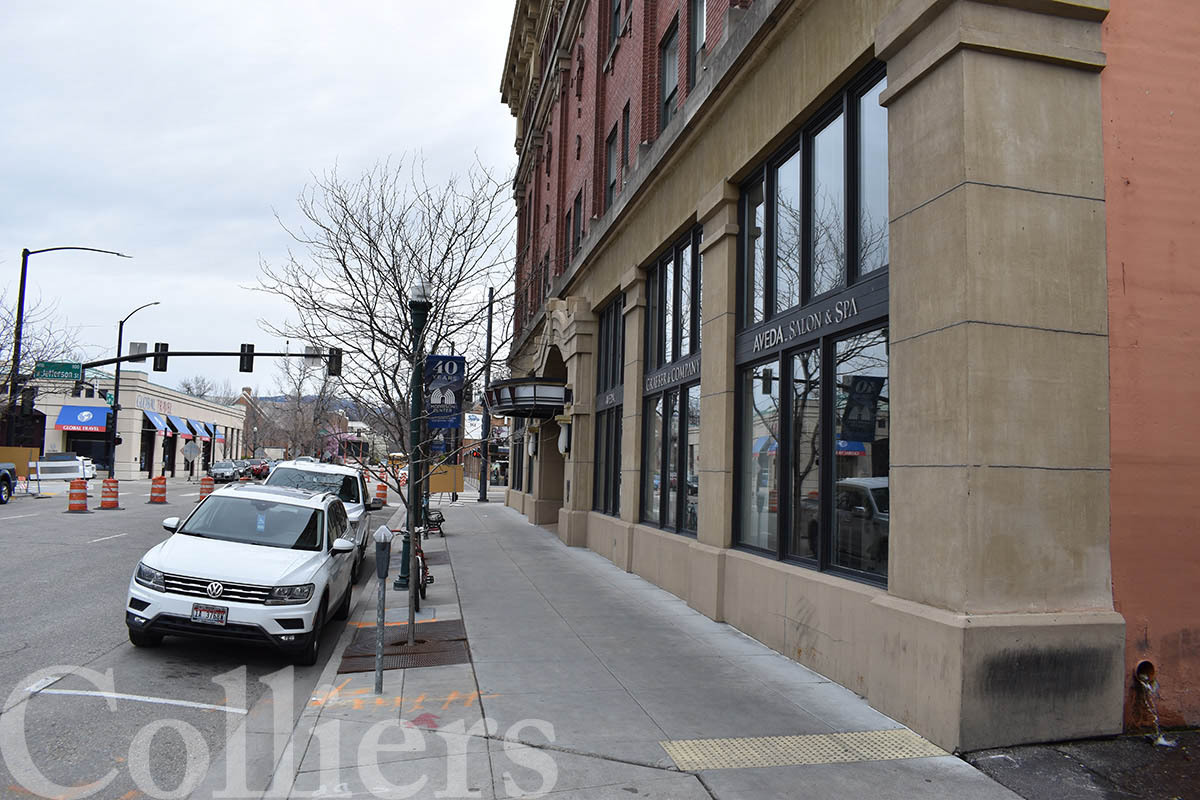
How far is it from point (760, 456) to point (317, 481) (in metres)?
9.94

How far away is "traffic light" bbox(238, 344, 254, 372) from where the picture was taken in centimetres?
3142

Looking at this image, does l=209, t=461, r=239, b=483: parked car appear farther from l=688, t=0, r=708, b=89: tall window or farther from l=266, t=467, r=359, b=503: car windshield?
l=688, t=0, r=708, b=89: tall window

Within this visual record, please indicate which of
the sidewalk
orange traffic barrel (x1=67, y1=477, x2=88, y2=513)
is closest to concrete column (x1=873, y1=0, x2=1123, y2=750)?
the sidewalk

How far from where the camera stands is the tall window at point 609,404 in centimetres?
1741

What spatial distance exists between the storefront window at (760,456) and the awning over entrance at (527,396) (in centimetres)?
1100

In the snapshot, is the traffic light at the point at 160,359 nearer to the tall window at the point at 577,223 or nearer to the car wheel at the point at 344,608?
the tall window at the point at 577,223

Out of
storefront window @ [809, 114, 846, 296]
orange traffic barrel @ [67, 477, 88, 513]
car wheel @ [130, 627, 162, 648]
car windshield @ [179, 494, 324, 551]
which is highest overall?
storefront window @ [809, 114, 846, 296]

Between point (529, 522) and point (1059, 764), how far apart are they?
840 inches

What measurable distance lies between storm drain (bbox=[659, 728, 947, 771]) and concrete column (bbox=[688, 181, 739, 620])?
4.28m

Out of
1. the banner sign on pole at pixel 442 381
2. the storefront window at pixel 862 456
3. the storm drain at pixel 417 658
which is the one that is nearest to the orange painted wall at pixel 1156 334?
the storefront window at pixel 862 456

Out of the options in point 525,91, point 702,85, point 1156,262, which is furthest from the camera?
point 525,91

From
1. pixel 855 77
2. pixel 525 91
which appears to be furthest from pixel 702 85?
pixel 525 91

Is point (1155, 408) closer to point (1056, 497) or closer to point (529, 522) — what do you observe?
point (1056, 497)

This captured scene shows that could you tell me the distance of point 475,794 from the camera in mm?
4812
